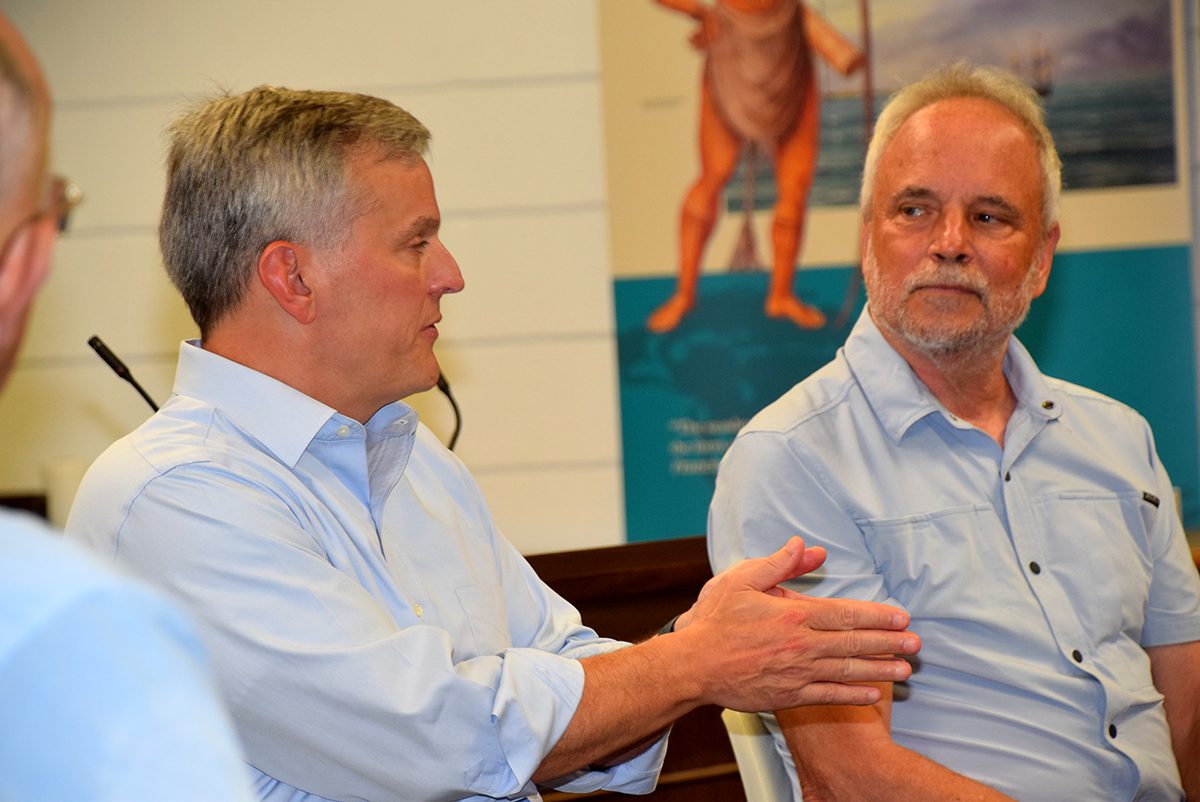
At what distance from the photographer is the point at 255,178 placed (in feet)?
5.10

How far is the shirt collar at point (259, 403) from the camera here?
4.89 ft

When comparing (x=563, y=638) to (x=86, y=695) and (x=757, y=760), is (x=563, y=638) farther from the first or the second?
(x=86, y=695)

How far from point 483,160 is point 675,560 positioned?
2002 mm

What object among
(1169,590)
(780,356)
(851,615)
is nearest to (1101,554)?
(1169,590)

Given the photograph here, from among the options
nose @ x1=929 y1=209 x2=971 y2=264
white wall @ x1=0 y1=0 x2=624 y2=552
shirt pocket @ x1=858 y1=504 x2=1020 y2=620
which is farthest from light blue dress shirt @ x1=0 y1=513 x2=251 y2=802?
white wall @ x1=0 y1=0 x2=624 y2=552

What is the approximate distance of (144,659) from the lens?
0.52 metres

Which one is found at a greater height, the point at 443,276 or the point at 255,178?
the point at 255,178

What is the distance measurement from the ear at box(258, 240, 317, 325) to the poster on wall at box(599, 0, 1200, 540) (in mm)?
2420

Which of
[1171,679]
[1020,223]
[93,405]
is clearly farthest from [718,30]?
[1171,679]

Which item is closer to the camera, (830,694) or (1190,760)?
(830,694)

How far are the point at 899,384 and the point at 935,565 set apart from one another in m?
0.27

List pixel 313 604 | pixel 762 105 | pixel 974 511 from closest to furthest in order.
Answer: pixel 313 604 < pixel 974 511 < pixel 762 105

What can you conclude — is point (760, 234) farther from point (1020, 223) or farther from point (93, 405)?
point (93, 405)

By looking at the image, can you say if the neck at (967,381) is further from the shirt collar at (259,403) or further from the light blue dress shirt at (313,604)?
the shirt collar at (259,403)
